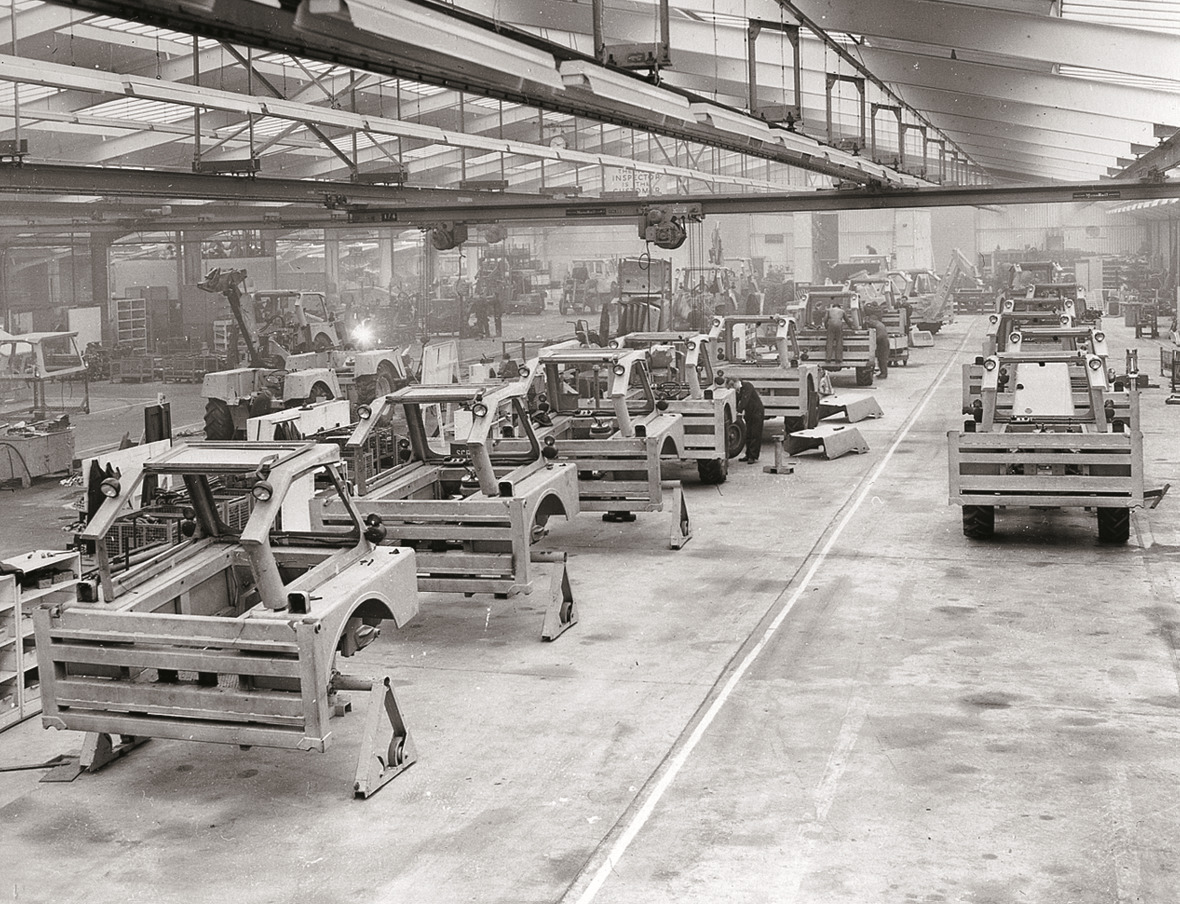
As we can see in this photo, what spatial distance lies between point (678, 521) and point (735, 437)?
4.94m

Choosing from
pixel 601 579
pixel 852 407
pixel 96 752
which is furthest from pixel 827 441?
pixel 96 752

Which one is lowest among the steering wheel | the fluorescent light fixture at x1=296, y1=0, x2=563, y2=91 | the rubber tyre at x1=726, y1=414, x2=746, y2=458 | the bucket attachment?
the rubber tyre at x1=726, y1=414, x2=746, y2=458

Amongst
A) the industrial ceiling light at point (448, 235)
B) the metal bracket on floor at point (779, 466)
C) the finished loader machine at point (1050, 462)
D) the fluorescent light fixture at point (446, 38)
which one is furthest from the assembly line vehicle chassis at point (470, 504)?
the industrial ceiling light at point (448, 235)

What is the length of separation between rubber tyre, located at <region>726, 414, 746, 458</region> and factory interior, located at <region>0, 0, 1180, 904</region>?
0.21 feet

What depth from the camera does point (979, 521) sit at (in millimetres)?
12133

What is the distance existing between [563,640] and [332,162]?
79.2 feet

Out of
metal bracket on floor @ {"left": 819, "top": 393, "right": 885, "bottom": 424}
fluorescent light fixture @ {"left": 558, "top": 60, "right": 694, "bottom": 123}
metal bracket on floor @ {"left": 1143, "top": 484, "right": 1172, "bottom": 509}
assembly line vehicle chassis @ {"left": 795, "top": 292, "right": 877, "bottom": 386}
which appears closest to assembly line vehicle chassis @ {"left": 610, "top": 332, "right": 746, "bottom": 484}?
metal bracket on floor @ {"left": 819, "top": 393, "right": 885, "bottom": 424}

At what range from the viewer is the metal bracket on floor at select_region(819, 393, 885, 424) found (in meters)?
20.7

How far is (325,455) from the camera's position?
7520mm

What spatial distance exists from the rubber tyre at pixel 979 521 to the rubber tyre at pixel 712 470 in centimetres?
377

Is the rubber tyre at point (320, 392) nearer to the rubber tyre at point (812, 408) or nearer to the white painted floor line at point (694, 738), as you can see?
the rubber tyre at point (812, 408)

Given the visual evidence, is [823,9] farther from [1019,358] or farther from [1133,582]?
[1133,582]

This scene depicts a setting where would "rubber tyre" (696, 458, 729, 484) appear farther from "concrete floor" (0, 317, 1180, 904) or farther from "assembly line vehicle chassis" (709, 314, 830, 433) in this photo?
"concrete floor" (0, 317, 1180, 904)

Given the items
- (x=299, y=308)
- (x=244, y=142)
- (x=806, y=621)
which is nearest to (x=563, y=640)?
(x=806, y=621)
